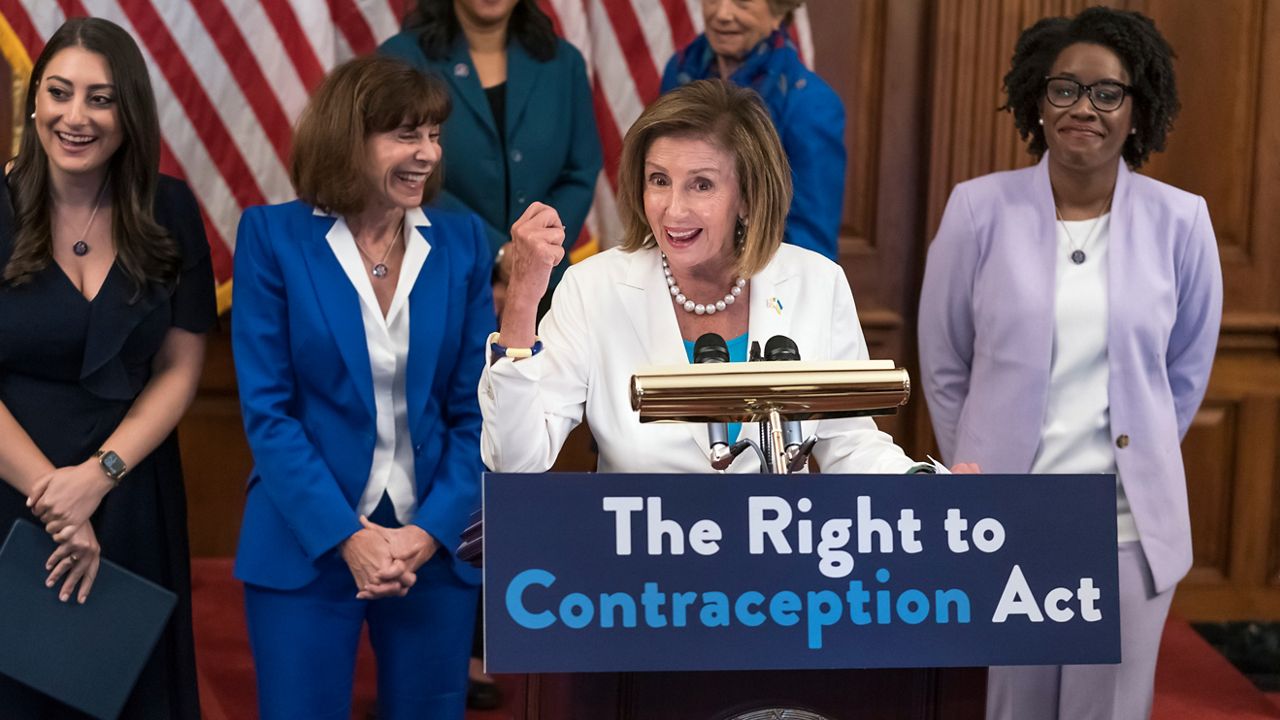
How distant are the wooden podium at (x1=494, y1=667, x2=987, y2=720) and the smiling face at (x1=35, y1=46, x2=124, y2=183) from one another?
1688 mm

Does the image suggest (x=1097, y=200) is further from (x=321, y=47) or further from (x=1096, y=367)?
(x=321, y=47)

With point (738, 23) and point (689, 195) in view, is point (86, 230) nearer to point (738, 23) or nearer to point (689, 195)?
point (689, 195)

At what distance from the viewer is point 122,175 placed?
309 centimetres

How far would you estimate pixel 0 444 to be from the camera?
2.96m

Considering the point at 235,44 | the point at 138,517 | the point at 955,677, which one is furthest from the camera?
the point at 235,44

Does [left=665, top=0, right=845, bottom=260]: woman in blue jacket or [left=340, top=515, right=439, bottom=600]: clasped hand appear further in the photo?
[left=665, top=0, right=845, bottom=260]: woman in blue jacket

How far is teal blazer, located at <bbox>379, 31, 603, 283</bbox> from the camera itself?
12.8 ft

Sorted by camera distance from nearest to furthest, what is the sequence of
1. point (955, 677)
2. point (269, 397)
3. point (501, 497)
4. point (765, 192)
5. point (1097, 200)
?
point (501, 497), point (955, 677), point (765, 192), point (269, 397), point (1097, 200)

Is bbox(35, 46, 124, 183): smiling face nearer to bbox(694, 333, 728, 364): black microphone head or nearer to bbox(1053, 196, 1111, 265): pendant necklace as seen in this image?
bbox(694, 333, 728, 364): black microphone head

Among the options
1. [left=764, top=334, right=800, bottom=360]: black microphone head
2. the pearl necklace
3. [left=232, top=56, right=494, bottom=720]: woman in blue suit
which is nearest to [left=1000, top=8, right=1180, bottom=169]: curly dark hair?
the pearl necklace

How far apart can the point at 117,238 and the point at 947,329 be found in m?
1.85

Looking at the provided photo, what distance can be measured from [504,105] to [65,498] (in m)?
1.59

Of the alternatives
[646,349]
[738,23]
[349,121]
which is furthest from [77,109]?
[738,23]

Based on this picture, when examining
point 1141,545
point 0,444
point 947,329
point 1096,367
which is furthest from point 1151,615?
point 0,444
